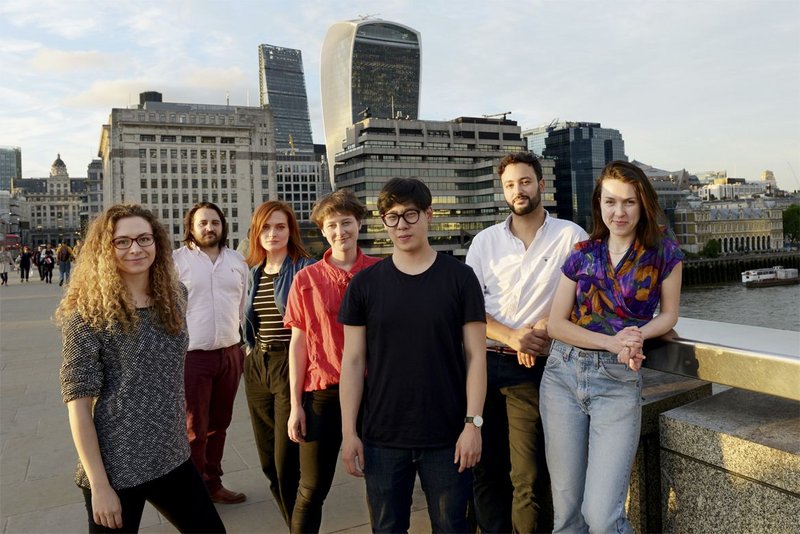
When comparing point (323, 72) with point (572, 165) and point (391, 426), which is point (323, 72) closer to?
point (572, 165)

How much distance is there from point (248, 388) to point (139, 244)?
143 centimetres

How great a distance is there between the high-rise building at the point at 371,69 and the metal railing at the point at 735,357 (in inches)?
5099

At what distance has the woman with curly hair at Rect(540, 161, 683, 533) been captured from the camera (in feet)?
7.41

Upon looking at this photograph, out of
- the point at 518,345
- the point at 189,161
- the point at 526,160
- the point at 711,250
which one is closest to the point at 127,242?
the point at 518,345

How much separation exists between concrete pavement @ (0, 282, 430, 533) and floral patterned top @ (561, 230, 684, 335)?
5.36 feet

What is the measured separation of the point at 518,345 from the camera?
2.70 meters

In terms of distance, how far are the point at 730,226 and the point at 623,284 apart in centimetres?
11601

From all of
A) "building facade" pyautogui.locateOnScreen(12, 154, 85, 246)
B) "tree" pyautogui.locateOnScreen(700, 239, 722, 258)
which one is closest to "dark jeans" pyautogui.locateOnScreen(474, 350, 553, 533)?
"tree" pyautogui.locateOnScreen(700, 239, 722, 258)

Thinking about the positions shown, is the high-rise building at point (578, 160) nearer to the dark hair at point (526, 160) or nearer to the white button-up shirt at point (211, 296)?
the white button-up shirt at point (211, 296)

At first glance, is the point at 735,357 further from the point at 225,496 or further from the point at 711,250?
the point at 711,250

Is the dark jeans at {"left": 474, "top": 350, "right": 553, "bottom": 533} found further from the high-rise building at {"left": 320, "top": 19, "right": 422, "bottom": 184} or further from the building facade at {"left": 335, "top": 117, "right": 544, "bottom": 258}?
the high-rise building at {"left": 320, "top": 19, "right": 422, "bottom": 184}

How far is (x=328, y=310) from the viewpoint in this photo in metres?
2.88

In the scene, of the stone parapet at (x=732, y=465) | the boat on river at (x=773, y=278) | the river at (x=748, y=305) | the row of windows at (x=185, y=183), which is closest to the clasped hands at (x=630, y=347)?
the stone parapet at (x=732, y=465)

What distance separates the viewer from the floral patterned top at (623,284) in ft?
7.67
